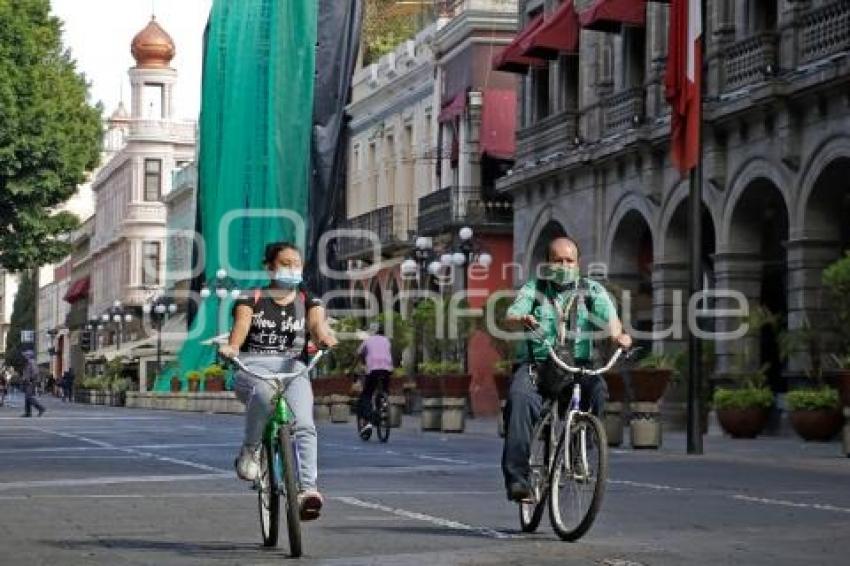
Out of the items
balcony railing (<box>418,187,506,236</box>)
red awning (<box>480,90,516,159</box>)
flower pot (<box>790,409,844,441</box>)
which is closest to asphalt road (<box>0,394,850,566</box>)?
flower pot (<box>790,409,844,441</box>)

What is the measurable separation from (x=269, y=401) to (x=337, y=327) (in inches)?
1461

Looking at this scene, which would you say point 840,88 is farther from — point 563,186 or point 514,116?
point 514,116

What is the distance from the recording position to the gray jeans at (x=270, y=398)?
37.6 ft

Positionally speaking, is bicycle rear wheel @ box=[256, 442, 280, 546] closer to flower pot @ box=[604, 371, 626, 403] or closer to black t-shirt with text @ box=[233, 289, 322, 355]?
black t-shirt with text @ box=[233, 289, 322, 355]

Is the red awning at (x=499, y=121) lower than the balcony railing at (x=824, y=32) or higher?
higher

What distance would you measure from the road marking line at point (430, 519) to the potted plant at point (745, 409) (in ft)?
53.5

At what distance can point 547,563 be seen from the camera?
10602mm

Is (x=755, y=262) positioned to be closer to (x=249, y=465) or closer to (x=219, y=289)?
(x=249, y=465)

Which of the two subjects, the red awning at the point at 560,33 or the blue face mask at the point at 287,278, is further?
the red awning at the point at 560,33

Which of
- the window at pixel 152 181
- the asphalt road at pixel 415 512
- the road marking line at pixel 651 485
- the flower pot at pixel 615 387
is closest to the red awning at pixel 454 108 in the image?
the flower pot at pixel 615 387

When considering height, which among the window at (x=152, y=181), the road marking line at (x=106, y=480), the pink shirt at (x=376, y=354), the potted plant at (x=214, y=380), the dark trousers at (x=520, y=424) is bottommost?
the road marking line at (x=106, y=480)

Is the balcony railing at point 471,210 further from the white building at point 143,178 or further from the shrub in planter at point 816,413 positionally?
the white building at point 143,178

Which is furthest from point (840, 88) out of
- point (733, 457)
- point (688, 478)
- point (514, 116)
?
point (514, 116)

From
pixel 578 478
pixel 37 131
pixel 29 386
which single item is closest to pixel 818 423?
pixel 578 478
